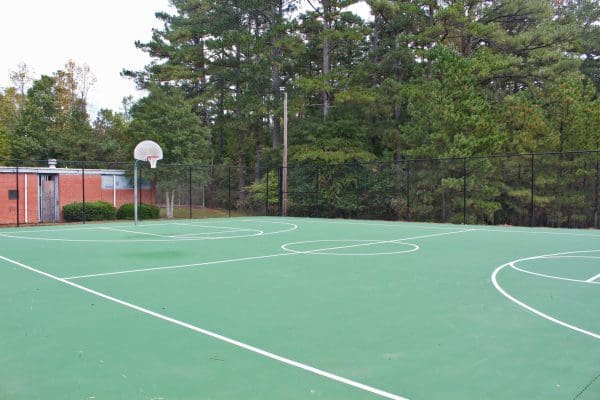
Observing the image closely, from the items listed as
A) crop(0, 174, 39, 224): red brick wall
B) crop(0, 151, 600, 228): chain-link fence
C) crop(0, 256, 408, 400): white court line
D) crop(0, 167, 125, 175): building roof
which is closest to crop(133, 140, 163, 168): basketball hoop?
crop(0, 151, 600, 228): chain-link fence

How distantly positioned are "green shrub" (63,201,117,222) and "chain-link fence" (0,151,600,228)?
52 millimetres

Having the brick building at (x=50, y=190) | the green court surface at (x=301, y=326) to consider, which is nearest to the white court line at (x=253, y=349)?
the green court surface at (x=301, y=326)

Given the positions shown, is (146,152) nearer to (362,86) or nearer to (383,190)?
(383,190)

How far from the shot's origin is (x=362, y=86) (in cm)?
2434

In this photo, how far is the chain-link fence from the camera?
Result: 17.8 meters

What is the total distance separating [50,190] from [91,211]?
10.8ft

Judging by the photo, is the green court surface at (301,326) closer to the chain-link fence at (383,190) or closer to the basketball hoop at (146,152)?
the basketball hoop at (146,152)

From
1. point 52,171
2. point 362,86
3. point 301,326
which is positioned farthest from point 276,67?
point 301,326

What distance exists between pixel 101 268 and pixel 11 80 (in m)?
35.4

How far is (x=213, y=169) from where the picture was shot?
2758 cm

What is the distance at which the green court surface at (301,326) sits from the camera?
2855 mm

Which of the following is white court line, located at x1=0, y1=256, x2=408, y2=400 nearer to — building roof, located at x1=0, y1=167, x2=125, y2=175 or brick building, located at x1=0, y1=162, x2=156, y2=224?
brick building, located at x1=0, y1=162, x2=156, y2=224

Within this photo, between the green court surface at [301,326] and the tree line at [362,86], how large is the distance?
12263 mm

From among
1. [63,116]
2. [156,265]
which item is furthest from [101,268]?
[63,116]
